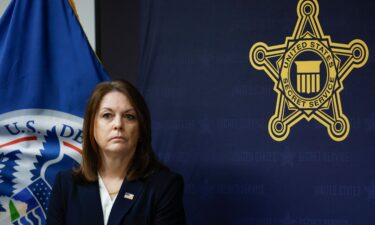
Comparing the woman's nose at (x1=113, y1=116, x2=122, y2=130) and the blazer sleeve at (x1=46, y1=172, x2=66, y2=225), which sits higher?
the woman's nose at (x1=113, y1=116, x2=122, y2=130)

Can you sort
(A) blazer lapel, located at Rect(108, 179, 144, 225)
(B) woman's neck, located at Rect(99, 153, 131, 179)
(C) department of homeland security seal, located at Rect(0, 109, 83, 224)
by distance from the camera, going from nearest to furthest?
(A) blazer lapel, located at Rect(108, 179, 144, 225)
(B) woman's neck, located at Rect(99, 153, 131, 179)
(C) department of homeland security seal, located at Rect(0, 109, 83, 224)

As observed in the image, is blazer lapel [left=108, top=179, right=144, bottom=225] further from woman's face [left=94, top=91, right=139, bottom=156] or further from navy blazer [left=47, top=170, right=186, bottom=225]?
woman's face [left=94, top=91, right=139, bottom=156]

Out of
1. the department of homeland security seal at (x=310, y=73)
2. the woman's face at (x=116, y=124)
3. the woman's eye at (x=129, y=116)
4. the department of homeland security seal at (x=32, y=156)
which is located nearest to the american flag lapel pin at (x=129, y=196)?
the woman's face at (x=116, y=124)

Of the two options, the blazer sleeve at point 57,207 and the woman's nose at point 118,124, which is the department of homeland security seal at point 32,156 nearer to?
the blazer sleeve at point 57,207

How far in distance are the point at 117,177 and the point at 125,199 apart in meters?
0.11

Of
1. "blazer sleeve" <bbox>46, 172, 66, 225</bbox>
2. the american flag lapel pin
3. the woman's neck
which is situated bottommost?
"blazer sleeve" <bbox>46, 172, 66, 225</bbox>

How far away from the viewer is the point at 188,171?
1824 millimetres

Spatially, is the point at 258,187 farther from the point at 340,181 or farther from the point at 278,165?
the point at 340,181

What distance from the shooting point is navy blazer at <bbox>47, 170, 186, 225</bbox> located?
1.44 meters

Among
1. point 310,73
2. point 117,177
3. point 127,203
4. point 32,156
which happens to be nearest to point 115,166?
A: point 117,177

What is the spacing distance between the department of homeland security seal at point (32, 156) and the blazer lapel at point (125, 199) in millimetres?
351

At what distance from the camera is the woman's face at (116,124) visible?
4.77 feet

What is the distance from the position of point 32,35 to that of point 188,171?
2.67 ft

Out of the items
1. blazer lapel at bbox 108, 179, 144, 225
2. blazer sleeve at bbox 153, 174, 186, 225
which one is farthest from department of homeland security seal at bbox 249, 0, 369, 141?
blazer lapel at bbox 108, 179, 144, 225
